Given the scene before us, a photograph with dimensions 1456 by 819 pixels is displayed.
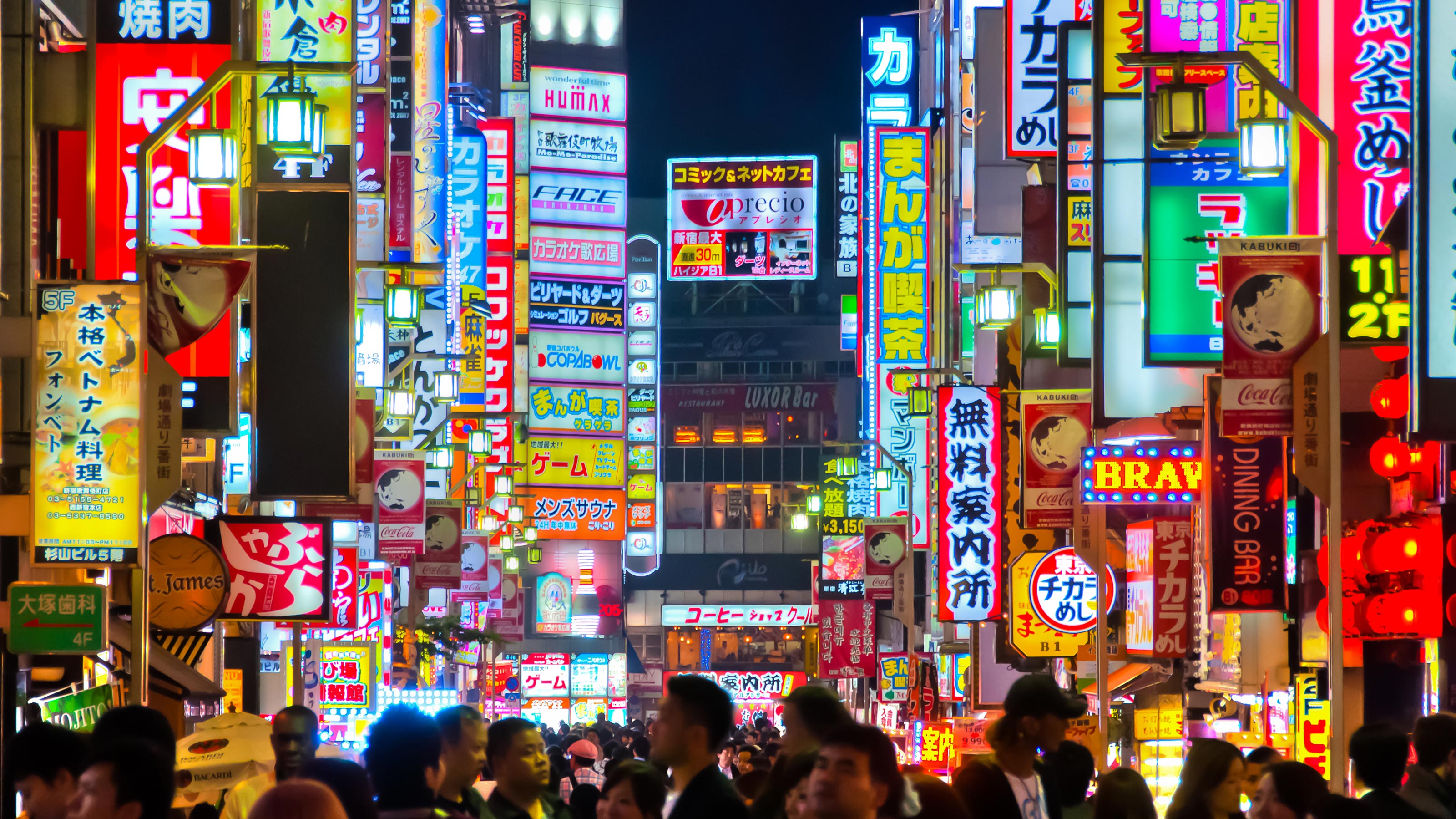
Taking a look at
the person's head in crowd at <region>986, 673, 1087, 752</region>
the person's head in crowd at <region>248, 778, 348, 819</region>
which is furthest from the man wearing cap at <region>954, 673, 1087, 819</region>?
the person's head in crowd at <region>248, 778, 348, 819</region>

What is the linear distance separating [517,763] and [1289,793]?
284cm

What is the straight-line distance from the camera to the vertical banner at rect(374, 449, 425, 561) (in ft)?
86.8

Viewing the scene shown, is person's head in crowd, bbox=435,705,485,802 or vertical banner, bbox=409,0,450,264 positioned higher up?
vertical banner, bbox=409,0,450,264

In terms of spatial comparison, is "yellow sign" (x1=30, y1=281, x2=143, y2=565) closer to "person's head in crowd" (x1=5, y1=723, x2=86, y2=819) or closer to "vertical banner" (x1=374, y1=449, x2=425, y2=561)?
"person's head in crowd" (x1=5, y1=723, x2=86, y2=819)

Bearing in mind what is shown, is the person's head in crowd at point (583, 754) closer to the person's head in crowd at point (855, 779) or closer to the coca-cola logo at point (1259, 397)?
the coca-cola logo at point (1259, 397)

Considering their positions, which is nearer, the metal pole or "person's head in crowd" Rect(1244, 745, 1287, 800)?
"person's head in crowd" Rect(1244, 745, 1287, 800)

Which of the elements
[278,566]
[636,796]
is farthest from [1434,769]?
[278,566]

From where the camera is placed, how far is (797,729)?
21.0 feet

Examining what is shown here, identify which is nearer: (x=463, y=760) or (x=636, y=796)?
(x=636, y=796)

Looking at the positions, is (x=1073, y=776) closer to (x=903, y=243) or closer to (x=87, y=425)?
(x=87, y=425)

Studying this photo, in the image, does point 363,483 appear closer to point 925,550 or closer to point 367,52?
point 367,52

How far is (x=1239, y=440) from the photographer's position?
47.3 ft

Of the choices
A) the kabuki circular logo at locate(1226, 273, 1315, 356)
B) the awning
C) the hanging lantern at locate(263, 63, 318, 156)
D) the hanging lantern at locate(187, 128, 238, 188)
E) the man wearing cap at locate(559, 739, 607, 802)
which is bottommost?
the man wearing cap at locate(559, 739, 607, 802)

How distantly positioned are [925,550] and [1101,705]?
827 inches
